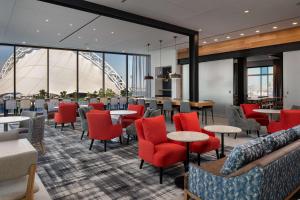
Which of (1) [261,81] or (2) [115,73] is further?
(1) [261,81]

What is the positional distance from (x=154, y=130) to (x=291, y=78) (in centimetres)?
712

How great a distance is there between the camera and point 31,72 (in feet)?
36.8

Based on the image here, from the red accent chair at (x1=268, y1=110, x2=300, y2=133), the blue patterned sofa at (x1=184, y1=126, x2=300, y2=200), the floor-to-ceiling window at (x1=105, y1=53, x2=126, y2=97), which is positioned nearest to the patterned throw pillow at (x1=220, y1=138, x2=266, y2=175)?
the blue patterned sofa at (x1=184, y1=126, x2=300, y2=200)

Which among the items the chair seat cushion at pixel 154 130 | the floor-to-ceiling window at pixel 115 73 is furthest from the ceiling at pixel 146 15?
the chair seat cushion at pixel 154 130

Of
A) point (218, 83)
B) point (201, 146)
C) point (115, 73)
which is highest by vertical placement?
point (115, 73)

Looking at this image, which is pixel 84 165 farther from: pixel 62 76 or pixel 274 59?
pixel 274 59

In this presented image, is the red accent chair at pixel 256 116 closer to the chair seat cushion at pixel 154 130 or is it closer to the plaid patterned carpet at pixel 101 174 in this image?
the plaid patterned carpet at pixel 101 174

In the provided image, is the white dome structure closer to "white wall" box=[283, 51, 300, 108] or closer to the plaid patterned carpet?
the plaid patterned carpet

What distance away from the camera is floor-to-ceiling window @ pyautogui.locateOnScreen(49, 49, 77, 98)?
11.6 metres

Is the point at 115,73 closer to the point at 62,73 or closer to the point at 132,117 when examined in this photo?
the point at 62,73

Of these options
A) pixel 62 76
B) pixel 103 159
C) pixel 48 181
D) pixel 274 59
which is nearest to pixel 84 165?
pixel 103 159

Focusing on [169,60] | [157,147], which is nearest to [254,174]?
[157,147]

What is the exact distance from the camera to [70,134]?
677 centimetres

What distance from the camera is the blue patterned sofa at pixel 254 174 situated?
1.91 metres
